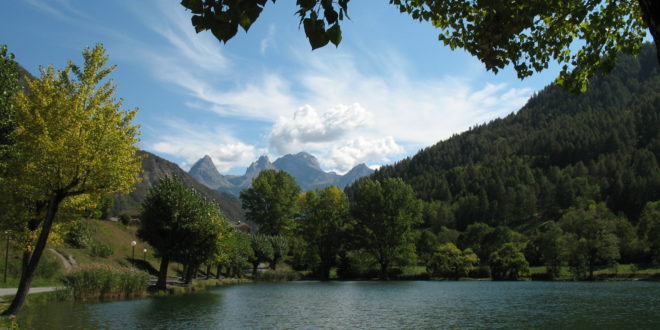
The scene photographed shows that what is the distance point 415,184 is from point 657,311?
16538 cm

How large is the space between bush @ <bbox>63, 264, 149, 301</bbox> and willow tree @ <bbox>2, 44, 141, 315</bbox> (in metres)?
13.2

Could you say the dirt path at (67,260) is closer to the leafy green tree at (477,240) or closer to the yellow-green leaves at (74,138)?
the yellow-green leaves at (74,138)

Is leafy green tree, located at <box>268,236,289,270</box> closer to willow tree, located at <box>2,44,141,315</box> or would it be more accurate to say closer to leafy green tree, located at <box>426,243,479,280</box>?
leafy green tree, located at <box>426,243,479,280</box>

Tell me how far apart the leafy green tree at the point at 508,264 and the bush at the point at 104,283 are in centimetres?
4562

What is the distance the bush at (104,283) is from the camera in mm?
29797

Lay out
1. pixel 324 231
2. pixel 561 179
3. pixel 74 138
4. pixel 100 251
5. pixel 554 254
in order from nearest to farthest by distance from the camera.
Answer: pixel 74 138 → pixel 100 251 → pixel 554 254 → pixel 324 231 → pixel 561 179

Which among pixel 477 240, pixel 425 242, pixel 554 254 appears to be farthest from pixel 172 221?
pixel 425 242

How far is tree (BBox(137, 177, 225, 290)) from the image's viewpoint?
39375mm

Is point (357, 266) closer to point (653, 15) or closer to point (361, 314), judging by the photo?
point (361, 314)

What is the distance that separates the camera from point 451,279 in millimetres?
63781

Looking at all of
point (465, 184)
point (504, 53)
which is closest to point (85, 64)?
point (504, 53)

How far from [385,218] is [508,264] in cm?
1879

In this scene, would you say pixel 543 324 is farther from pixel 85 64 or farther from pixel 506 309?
pixel 85 64

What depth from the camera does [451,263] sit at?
64.5m
